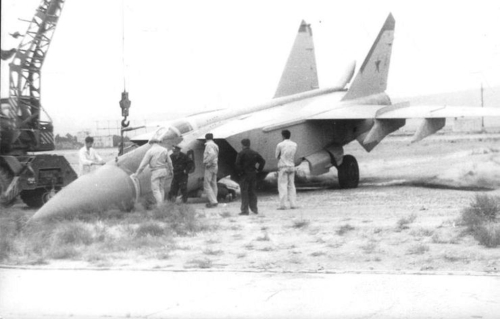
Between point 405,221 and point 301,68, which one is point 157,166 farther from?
point 301,68

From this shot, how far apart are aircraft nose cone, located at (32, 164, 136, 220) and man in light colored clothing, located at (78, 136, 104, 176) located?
0.84 m

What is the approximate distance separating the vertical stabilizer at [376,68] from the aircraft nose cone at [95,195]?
30.1 ft

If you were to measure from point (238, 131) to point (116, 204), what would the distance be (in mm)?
4313

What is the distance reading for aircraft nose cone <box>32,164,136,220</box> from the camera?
14.2 meters

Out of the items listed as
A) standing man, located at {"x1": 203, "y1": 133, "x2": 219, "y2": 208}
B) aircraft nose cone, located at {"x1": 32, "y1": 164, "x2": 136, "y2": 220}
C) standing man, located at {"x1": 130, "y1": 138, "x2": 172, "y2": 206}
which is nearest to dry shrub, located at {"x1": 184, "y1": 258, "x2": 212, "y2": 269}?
aircraft nose cone, located at {"x1": 32, "y1": 164, "x2": 136, "y2": 220}

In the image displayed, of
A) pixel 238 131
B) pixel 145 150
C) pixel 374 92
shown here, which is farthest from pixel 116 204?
pixel 374 92

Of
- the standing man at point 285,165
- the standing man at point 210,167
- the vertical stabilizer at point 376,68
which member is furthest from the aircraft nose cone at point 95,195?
the vertical stabilizer at point 376,68

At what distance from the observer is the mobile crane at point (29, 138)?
16.7m

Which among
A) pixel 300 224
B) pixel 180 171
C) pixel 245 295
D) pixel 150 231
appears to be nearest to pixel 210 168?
pixel 180 171

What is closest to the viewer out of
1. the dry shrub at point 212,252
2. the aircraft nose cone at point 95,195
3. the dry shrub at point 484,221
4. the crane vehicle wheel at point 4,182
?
the dry shrub at point 484,221

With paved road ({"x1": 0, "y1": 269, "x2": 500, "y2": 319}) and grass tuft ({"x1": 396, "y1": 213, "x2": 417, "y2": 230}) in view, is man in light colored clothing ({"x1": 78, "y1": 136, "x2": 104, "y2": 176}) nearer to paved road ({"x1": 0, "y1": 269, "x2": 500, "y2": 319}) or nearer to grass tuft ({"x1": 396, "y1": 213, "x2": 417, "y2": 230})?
grass tuft ({"x1": 396, "y1": 213, "x2": 417, "y2": 230})

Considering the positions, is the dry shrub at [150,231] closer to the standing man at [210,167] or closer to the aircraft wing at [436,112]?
the standing man at [210,167]

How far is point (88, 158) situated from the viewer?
16.7m

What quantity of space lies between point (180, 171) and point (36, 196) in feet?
13.9
